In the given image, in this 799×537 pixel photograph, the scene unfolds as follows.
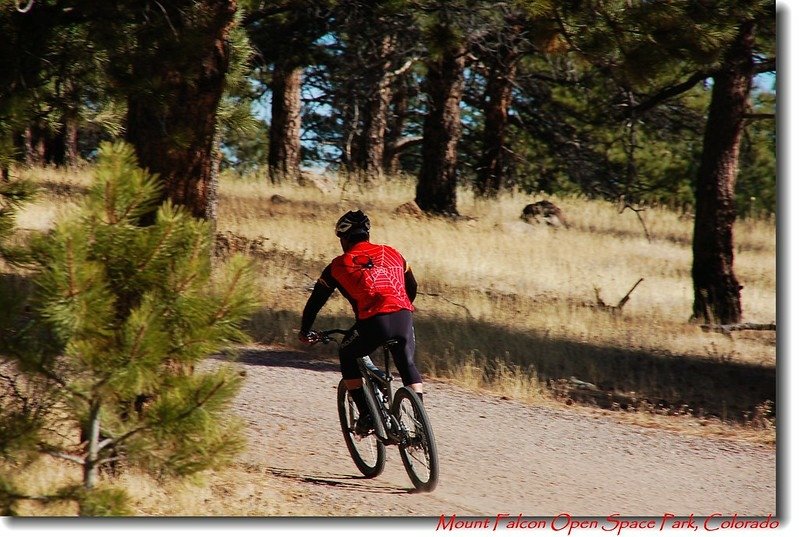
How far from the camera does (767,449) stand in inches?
348

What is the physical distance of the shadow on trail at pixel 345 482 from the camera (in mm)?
6449

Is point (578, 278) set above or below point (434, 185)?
below

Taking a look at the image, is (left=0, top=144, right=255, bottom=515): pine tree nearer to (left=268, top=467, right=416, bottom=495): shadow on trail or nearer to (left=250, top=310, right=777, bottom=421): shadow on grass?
(left=268, top=467, right=416, bottom=495): shadow on trail

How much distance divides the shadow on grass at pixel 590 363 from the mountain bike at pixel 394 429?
150 inches

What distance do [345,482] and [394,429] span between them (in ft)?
1.74

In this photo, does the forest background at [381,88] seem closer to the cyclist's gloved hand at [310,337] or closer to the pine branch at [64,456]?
the pine branch at [64,456]

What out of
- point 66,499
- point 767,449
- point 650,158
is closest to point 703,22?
point 767,449

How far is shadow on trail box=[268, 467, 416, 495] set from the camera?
6449 millimetres

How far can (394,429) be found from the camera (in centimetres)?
640

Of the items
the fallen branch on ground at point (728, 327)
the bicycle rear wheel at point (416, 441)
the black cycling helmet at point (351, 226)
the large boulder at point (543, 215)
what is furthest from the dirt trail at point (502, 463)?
the large boulder at point (543, 215)

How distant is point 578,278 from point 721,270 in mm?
3200

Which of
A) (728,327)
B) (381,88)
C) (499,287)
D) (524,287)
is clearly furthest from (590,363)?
(381,88)

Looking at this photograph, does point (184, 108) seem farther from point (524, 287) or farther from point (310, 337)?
point (524, 287)

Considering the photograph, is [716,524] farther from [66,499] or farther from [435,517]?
[66,499]
